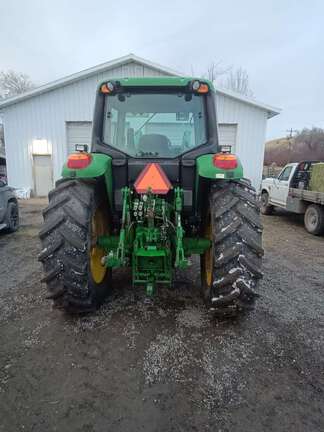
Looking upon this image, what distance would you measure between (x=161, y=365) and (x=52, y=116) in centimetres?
1285

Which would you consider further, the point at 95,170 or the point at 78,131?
the point at 78,131

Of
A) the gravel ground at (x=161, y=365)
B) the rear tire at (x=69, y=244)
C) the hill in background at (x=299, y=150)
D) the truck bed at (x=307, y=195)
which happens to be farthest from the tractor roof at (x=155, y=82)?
the hill in background at (x=299, y=150)

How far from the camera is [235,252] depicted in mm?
2604

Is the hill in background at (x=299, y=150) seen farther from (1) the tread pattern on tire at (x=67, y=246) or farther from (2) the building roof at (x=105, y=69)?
(1) the tread pattern on tire at (x=67, y=246)

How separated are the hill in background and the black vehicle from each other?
102ft

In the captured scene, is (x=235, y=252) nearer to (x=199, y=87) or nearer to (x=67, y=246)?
(x=67, y=246)

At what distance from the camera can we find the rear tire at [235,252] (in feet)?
8.60

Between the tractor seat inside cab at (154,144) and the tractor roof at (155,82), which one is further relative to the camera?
the tractor seat inside cab at (154,144)

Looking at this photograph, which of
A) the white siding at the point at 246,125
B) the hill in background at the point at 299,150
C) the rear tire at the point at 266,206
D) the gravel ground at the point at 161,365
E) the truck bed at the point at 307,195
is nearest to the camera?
the gravel ground at the point at 161,365

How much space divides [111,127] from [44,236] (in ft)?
4.59

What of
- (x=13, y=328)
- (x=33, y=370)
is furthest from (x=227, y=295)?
(x=13, y=328)

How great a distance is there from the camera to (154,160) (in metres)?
3.05

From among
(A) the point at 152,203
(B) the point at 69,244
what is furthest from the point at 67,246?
(A) the point at 152,203

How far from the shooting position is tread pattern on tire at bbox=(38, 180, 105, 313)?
2660 millimetres
